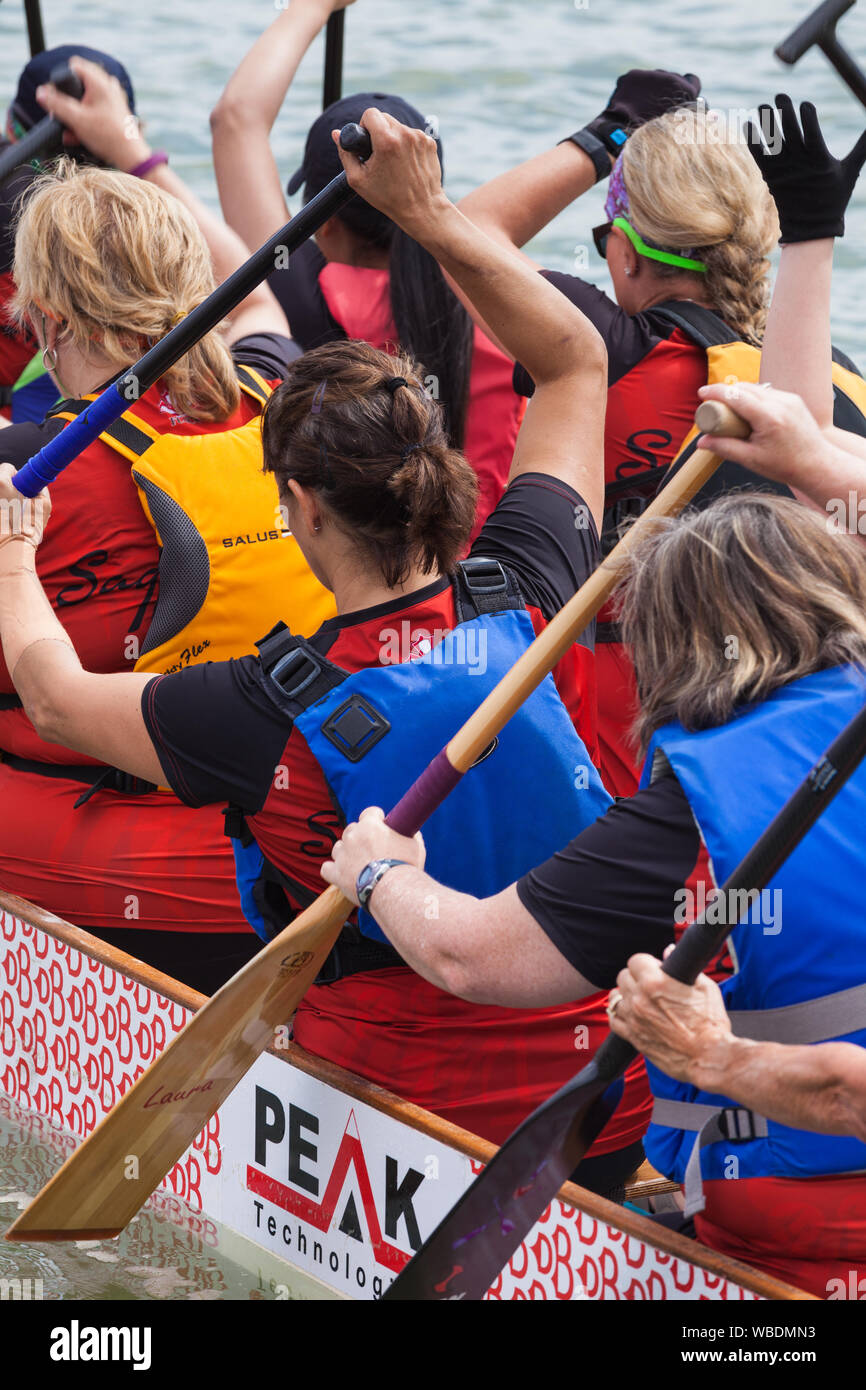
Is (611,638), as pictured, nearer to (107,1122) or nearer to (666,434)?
(666,434)

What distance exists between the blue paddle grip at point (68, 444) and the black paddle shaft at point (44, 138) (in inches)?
28.9

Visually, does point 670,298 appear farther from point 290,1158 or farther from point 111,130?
point 290,1158

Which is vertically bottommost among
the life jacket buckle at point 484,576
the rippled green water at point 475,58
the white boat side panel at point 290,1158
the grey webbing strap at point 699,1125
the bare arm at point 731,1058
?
the white boat side panel at point 290,1158

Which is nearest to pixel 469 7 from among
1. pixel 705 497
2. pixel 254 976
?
pixel 705 497

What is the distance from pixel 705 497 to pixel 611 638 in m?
0.33

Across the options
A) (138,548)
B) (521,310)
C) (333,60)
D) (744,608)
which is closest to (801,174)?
(521,310)

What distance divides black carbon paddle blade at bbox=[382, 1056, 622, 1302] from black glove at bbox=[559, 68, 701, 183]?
1.78 meters

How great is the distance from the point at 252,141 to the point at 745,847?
8.23 ft

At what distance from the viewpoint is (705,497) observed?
2611 millimetres

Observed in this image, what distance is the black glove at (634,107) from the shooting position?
3.01m

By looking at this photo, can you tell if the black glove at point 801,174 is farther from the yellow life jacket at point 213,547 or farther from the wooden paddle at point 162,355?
the yellow life jacket at point 213,547

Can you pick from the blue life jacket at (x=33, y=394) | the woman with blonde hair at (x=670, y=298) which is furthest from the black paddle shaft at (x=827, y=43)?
the blue life jacket at (x=33, y=394)

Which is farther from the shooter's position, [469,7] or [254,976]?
[469,7]

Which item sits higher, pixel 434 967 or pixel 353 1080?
pixel 434 967
